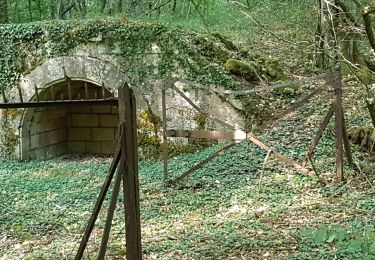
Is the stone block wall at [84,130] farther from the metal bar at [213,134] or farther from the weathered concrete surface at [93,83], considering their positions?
the metal bar at [213,134]

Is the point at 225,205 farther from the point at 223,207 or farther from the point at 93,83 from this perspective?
the point at 93,83

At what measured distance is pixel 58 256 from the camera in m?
4.97

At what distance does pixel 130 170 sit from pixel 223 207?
137 inches

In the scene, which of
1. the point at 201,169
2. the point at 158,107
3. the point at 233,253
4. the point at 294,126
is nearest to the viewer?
the point at 233,253

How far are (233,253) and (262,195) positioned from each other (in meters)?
1.99

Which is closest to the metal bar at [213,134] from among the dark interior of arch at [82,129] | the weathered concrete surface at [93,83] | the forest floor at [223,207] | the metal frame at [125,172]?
the forest floor at [223,207]

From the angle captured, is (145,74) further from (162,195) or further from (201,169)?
(162,195)

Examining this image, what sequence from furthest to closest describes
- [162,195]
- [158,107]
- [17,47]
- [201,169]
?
[17,47] < [158,107] < [201,169] < [162,195]

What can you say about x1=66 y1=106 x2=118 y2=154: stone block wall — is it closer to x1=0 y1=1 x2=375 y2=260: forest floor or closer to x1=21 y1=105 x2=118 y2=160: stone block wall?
x1=21 y1=105 x2=118 y2=160: stone block wall

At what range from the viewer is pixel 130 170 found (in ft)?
10.3

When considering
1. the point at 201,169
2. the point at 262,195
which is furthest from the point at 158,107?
the point at 262,195

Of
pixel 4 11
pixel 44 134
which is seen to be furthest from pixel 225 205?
pixel 4 11

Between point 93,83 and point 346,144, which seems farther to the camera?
point 93,83

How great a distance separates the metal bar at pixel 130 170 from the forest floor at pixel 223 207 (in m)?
1.18
